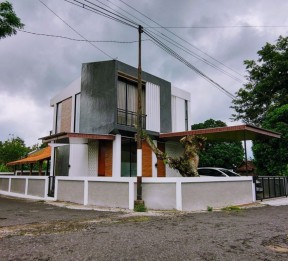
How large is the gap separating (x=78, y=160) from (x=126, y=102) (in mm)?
4266

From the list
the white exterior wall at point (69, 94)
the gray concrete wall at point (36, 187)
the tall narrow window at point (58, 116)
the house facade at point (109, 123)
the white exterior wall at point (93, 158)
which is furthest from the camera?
the tall narrow window at point (58, 116)

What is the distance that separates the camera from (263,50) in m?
29.9

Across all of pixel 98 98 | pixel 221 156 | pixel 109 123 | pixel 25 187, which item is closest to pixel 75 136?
pixel 109 123

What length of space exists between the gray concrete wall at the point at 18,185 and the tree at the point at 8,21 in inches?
341

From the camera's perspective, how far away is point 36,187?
54.1ft

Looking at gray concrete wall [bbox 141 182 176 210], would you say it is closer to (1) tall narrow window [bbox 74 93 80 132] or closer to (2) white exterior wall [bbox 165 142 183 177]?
(2) white exterior wall [bbox 165 142 183 177]

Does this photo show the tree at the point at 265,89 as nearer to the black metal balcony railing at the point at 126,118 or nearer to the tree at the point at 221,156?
the tree at the point at 221,156

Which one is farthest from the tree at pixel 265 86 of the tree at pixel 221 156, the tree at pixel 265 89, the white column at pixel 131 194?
the white column at pixel 131 194

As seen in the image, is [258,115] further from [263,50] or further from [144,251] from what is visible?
[144,251]

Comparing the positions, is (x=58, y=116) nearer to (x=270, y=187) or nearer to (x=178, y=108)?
(x=178, y=108)

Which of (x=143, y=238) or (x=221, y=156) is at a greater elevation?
(x=221, y=156)

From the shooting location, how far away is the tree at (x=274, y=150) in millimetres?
20328

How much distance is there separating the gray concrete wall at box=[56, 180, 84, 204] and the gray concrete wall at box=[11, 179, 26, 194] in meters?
4.38

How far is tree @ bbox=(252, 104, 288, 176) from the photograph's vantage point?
20.3 m
